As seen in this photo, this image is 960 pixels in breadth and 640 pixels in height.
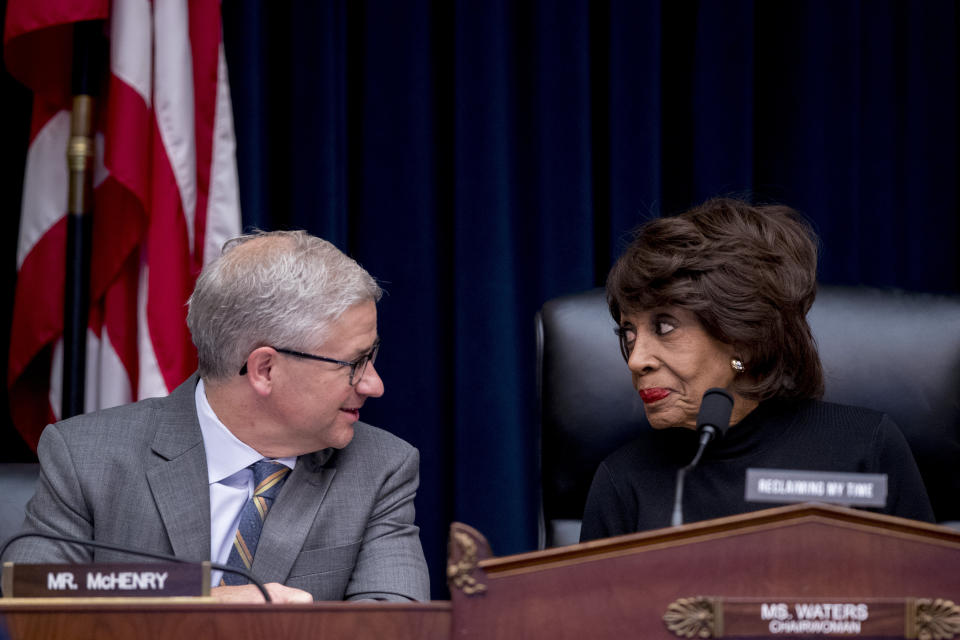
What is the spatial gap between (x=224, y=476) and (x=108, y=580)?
28.3 inches

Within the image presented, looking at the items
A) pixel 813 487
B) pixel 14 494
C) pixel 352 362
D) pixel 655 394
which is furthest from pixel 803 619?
pixel 14 494

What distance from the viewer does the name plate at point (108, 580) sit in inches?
30.2

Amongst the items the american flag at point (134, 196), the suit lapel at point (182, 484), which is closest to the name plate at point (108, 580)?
the suit lapel at point (182, 484)

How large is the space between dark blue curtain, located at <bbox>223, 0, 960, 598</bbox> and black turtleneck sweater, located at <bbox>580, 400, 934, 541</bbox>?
33.2 inches

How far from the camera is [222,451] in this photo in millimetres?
1494

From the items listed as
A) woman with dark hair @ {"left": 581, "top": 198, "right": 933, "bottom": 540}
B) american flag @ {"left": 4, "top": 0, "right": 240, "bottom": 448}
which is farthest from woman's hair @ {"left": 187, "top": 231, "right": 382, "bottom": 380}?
american flag @ {"left": 4, "top": 0, "right": 240, "bottom": 448}

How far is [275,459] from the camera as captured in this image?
1.53m

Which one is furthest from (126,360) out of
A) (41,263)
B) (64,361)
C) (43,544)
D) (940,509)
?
(940,509)

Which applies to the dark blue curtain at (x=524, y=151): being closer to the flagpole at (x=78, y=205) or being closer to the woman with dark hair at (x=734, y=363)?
the flagpole at (x=78, y=205)

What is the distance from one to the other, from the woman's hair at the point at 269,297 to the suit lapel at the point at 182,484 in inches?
4.0

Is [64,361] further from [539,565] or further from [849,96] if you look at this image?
[849,96]

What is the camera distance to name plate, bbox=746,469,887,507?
0.76m

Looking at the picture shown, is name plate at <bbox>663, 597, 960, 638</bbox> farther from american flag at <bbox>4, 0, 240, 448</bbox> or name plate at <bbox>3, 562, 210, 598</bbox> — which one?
american flag at <bbox>4, 0, 240, 448</bbox>

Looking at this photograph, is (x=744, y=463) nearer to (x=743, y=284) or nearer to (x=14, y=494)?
(x=743, y=284)
